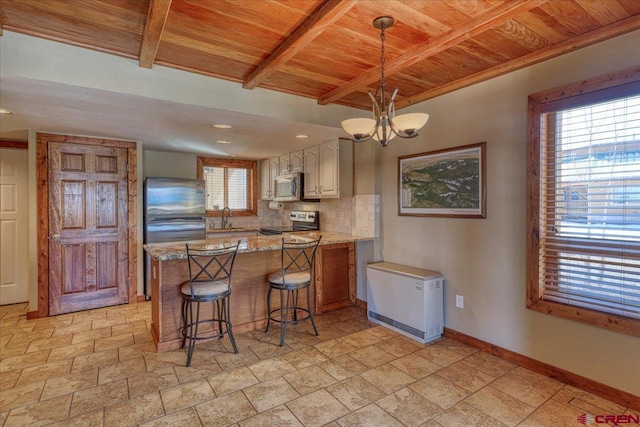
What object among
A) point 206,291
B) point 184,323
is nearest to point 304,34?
point 206,291

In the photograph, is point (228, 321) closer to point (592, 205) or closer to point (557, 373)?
point (557, 373)

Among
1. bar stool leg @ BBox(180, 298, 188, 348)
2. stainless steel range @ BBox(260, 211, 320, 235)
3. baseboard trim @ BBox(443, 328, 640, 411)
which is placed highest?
stainless steel range @ BBox(260, 211, 320, 235)

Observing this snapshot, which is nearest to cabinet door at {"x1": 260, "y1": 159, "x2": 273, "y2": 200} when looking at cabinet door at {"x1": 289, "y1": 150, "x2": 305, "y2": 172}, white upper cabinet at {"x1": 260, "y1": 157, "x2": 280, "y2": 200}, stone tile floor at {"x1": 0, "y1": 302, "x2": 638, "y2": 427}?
white upper cabinet at {"x1": 260, "y1": 157, "x2": 280, "y2": 200}

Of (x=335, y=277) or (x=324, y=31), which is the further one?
(x=335, y=277)

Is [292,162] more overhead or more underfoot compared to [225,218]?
more overhead

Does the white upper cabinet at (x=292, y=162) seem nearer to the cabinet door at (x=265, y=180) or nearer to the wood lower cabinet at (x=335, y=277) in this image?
the cabinet door at (x=265, y=180)

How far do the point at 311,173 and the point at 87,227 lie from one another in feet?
9.88

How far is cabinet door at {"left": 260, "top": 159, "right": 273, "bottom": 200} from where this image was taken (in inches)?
233

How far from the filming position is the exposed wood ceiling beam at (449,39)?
184 centimetres

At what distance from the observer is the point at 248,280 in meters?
3.45

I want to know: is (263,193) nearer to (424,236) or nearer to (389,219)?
(389,219)

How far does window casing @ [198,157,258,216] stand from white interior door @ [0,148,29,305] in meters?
2.34

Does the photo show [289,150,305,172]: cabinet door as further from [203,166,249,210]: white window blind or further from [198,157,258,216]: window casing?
[203,166,249,210]: white window blind

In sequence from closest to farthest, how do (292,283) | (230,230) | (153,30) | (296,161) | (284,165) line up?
1. (153,30)
2. (292,283)
3. (296,161)
4. (284,165)
5. (230,230)
